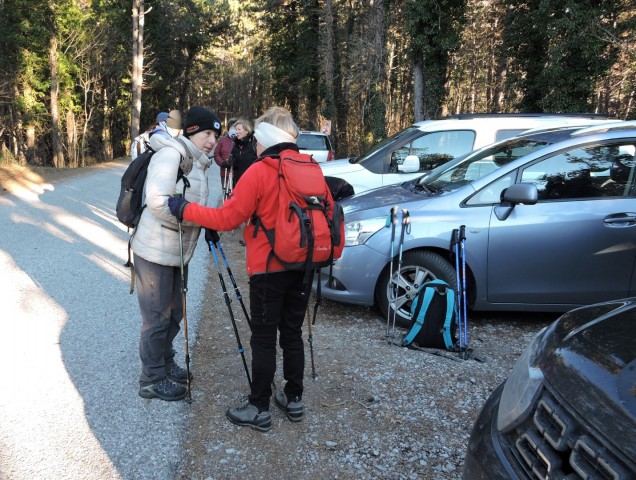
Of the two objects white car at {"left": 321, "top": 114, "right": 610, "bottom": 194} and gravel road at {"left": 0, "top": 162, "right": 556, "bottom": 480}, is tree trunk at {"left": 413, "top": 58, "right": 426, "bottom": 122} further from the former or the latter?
gravel road at {"left": 0, "top": 162, "right": 556, "bottom": 480}

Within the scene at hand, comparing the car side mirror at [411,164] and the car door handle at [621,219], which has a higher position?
the car side mirror at [411,164]

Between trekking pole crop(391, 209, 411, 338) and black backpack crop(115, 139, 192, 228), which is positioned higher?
black backpack crop(115, 139, 192, 228)

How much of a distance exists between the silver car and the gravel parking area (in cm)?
49

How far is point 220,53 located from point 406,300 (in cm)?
5888

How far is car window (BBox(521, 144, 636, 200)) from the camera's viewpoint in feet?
15.8

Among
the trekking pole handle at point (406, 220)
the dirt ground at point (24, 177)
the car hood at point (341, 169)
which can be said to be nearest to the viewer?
the trekking pole handle at point (406, 220)

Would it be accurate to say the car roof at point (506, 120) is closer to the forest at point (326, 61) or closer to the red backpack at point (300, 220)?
the red backpack at point (300, 220)

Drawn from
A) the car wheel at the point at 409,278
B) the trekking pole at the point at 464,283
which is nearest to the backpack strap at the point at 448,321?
the trekking pole at the point at 464,283

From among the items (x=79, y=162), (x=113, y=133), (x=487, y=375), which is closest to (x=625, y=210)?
(x=487, y=375)

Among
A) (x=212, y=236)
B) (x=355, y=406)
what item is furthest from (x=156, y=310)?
(x=355, y=406)

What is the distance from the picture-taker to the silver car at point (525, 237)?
4.71 meters

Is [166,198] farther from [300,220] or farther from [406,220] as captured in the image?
[406,220]

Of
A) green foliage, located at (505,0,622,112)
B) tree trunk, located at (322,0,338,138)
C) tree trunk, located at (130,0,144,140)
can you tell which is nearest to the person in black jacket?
green foliage, located at (505,0,622,112)

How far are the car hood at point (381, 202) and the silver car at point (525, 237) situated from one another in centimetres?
2
